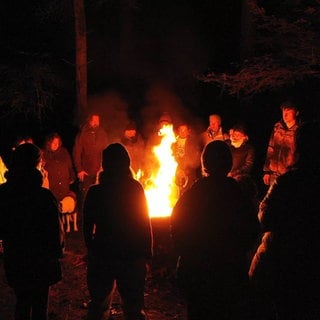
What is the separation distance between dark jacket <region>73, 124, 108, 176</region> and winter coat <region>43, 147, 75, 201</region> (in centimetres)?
70

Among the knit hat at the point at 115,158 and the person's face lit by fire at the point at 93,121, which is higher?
the person's face lit by fire at the point at 93,121

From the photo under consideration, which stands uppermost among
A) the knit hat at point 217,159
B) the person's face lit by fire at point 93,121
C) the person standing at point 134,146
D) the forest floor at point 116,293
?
the person's face lit by fire at point 93,121

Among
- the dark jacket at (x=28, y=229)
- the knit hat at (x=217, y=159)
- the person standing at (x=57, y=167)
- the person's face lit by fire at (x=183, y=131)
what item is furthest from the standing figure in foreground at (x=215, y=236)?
the person's face lit by fire at (x=183, y=131)

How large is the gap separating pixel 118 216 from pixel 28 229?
82 cm

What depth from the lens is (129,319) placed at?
437cm

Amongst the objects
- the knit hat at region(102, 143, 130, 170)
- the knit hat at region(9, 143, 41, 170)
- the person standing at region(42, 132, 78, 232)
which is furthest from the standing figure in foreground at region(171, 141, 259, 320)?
the person standing at region(42, 132, 78, 232)

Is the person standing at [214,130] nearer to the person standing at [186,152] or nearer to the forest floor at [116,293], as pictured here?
the person standing at [186,152]

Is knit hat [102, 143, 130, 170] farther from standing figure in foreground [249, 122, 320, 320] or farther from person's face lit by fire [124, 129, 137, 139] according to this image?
person's face lit by fire [124, 129, 137, 139]

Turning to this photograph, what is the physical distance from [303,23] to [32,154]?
7.74m

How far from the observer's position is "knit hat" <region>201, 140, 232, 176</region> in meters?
3.71

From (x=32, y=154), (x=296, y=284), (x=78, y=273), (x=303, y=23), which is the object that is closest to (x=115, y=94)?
(x=303, y=23)

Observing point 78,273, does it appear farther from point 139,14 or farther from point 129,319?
point 139,14

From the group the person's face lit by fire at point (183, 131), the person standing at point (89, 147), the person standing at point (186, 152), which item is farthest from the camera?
the person standing at point (89, 147)

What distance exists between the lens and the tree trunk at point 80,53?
11312 mm
